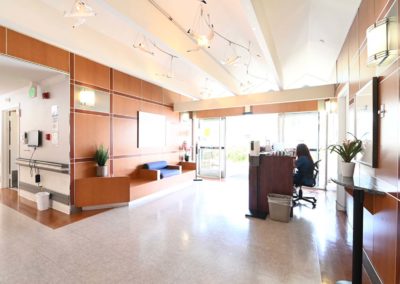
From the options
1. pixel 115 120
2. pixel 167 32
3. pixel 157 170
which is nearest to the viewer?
pixel 167 32

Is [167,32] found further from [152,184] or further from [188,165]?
[188,165]

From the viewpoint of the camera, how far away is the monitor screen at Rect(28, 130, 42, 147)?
4317mm

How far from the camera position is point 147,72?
4.84 m

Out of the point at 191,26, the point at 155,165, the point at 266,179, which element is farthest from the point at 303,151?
the point at 155,165

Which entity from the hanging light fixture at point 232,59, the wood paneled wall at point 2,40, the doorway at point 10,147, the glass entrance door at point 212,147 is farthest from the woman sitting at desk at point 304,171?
the doorway at point 10,147

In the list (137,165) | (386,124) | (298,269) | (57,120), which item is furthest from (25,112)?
(386,124)

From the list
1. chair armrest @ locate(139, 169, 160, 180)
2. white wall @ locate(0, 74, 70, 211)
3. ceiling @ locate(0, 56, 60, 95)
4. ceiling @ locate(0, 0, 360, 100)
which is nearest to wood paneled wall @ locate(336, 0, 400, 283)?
ceiling @ locate(0, 0, 360, 100)

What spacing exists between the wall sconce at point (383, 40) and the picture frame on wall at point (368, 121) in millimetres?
356

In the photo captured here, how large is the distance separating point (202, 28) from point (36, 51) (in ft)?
9.28

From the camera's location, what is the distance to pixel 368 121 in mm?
2154

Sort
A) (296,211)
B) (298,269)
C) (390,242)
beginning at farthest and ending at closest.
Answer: (296,211) < (298,269) < (390,242)

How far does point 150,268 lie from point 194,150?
18.2ft

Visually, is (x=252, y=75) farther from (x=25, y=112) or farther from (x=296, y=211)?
(x=25, y=112)

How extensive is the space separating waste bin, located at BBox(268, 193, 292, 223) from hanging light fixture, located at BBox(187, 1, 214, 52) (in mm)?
2781
